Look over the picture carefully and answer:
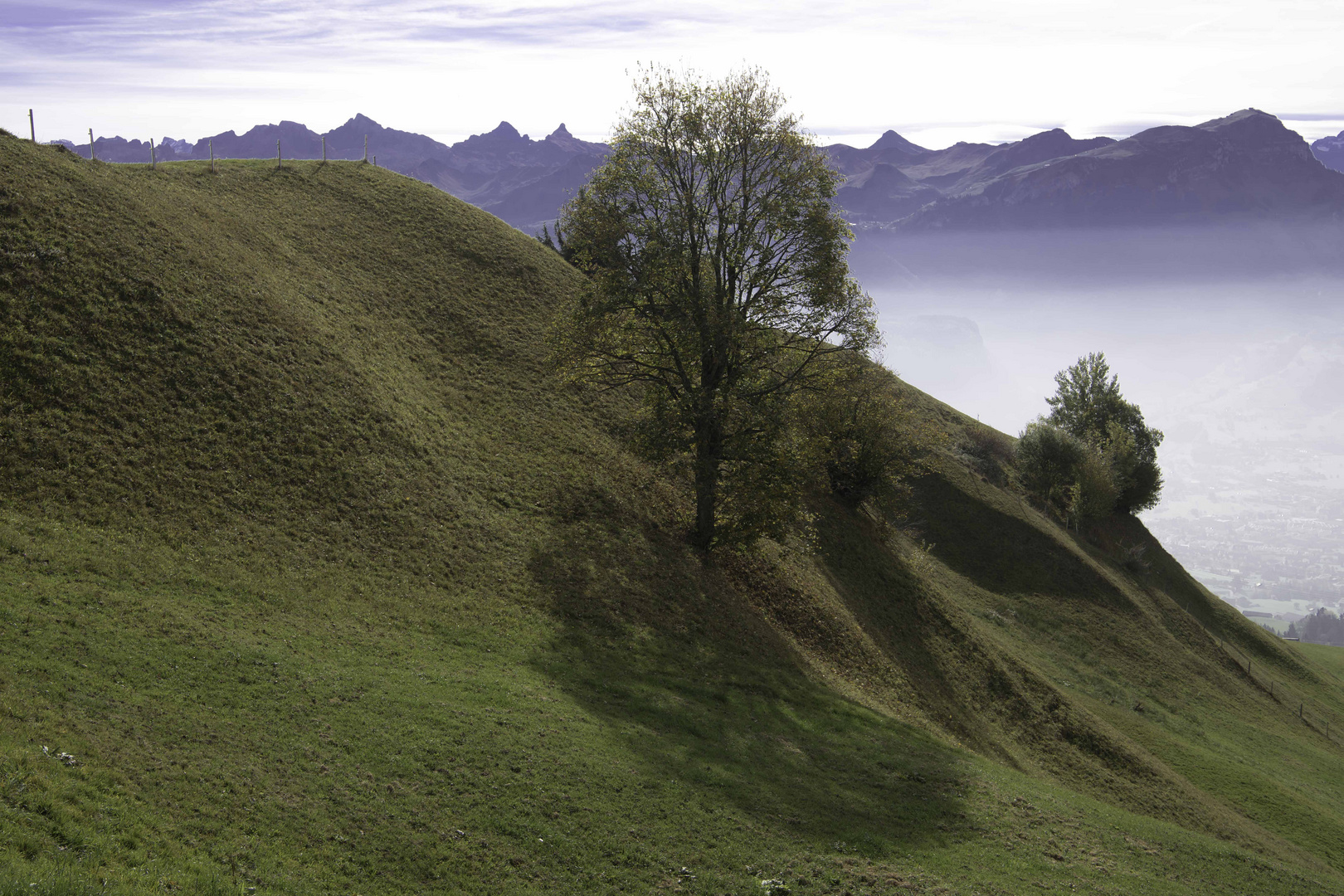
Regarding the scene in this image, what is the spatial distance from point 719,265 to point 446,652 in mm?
20489

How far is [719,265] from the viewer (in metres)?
34.1

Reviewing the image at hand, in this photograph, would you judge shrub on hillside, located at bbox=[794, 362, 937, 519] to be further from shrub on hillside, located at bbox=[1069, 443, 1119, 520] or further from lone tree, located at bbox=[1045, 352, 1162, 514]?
lone tree, located at bbox=[1045, 352, 1162, 514]

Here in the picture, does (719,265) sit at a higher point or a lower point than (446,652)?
higher

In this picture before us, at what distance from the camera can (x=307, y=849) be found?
1341 cm

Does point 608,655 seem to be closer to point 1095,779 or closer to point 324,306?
point 1095,779

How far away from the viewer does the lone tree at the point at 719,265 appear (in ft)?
106

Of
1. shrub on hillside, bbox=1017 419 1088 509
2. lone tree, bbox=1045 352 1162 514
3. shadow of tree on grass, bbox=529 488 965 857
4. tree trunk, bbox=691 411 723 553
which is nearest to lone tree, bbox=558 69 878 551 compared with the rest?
tree trunk, bbox=691 411 723 553

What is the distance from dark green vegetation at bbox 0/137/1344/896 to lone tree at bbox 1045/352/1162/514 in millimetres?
30797

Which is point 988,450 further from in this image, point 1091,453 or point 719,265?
point 719,265

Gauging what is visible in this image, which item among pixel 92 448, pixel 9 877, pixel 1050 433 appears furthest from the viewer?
pixel 1050 433

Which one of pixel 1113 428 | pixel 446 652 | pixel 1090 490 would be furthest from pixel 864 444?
pixel 1113 428

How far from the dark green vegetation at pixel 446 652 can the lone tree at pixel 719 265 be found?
608cm

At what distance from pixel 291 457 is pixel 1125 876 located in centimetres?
3030

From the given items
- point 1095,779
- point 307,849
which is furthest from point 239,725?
point 1095,779
